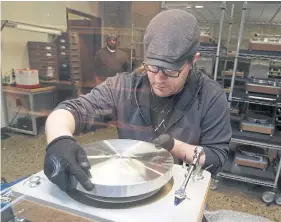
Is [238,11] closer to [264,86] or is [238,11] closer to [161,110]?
[264,86]

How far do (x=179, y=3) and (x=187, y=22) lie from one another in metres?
1.52

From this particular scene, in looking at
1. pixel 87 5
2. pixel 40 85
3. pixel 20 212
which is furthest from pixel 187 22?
pixel 87 5

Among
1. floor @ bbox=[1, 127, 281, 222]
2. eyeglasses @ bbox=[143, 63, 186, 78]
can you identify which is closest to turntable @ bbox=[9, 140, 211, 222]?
eyeglasses @ bbox=[143, 63, 186, 78]

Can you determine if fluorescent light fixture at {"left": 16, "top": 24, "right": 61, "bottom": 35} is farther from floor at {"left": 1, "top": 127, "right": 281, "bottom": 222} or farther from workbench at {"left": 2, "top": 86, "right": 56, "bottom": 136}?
floor at {"left": 1, "top": 127, "right": 281, "bottom": 222}

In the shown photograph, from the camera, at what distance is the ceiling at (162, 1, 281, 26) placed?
144cm

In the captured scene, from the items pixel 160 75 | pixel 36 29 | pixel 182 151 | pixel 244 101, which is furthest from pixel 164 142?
pixel 36 29

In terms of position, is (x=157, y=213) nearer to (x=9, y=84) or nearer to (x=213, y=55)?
(x=213, y=55)

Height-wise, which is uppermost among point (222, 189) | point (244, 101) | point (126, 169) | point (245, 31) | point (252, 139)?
point (245, 31)

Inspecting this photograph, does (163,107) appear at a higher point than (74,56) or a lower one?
lower

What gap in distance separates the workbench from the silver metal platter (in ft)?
6.93

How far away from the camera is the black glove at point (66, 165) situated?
0.36 m

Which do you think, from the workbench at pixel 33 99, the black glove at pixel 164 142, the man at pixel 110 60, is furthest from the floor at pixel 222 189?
the black glove at pixel 164 142

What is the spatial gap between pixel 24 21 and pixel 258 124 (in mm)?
2345

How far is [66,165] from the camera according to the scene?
0.37 metres
